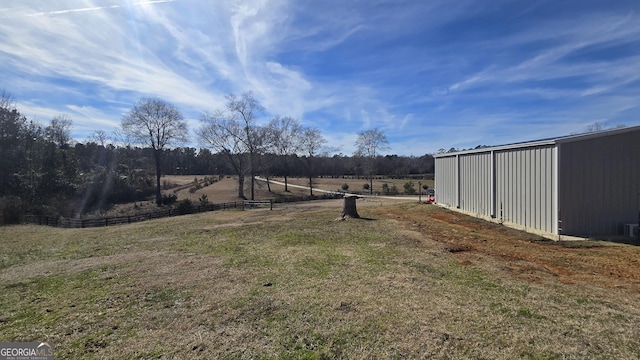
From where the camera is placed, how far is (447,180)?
21422 mm

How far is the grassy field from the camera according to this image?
12.9 feet

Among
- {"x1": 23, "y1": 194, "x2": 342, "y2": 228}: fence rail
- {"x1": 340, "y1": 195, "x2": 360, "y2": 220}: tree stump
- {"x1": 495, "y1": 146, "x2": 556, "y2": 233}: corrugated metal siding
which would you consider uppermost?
{"x1": 495, "y1": 146, "x2": 556, "y2": 233}: corrugated metal siding

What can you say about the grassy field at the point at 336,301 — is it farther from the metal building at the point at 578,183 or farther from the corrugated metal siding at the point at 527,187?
the corrugated metal siding at the point at 527,187

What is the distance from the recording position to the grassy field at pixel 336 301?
3924 millimetres

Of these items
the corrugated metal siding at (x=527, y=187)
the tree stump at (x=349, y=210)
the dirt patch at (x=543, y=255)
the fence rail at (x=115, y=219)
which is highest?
the corrugated metal siding at (x=527, y=187)

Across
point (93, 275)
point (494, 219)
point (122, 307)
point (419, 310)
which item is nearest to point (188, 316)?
point (122, 307)

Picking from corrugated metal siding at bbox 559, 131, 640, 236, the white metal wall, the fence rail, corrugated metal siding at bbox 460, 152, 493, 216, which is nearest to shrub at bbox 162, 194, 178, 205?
the fence rail

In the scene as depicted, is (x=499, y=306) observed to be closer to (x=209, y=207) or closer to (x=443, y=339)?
(x=443, y=339)

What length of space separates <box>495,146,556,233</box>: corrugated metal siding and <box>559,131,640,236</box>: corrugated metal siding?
432mm

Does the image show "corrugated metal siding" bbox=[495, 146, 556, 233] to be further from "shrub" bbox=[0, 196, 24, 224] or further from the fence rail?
"shrub" bbox=[0, 196, 24, 224]

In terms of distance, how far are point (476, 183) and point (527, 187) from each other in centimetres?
431

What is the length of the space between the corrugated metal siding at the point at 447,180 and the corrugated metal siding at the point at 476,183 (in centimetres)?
103
